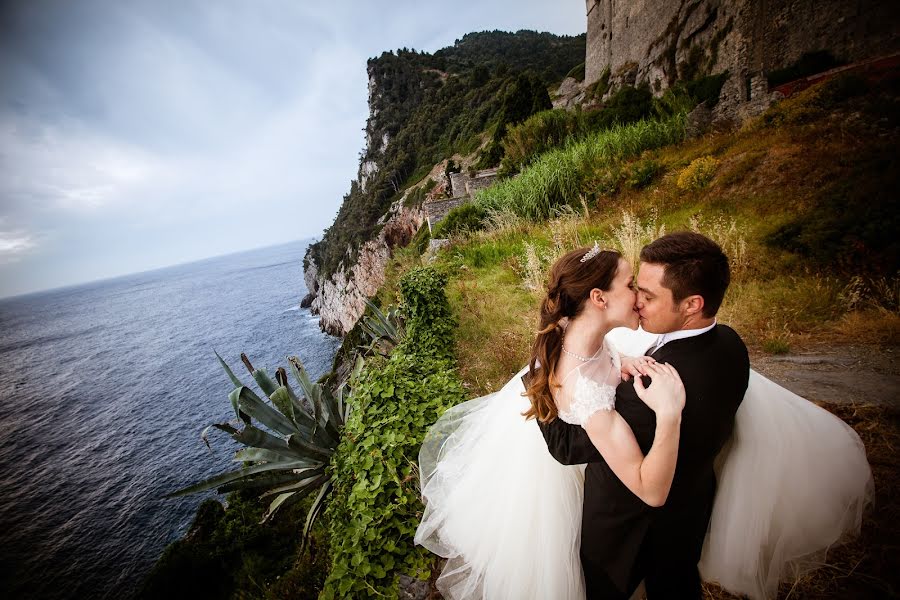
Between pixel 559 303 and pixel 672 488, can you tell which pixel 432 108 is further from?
pixel 672 488

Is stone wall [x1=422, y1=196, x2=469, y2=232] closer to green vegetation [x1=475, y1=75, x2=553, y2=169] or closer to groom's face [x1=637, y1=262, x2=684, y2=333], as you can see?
green vegetation [x1=475, y1=75, x2=553, y2=169]

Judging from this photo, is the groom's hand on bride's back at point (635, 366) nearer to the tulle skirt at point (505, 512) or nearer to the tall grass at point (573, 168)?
the tulle skirt at point (505, 512)

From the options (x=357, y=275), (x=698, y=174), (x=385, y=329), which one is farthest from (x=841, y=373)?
(x=357, y=275)

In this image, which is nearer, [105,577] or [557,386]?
[557,386]

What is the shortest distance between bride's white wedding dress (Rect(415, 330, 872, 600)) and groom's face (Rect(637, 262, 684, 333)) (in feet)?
0.87

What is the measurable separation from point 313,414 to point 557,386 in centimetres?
415

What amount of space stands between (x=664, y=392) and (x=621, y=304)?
44 cm

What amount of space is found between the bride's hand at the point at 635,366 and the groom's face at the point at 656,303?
0.15 meters

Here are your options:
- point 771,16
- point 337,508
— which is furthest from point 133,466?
point 771,16

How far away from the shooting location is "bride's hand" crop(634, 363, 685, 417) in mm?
1242

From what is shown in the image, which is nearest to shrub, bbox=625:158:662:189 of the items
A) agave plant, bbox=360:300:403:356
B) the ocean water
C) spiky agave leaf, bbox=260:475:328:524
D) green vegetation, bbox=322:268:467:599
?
agave plant, bbox=360:300:403:356

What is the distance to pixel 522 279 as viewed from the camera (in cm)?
749

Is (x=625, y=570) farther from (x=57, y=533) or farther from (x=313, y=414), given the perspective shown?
(x=57, y=533)

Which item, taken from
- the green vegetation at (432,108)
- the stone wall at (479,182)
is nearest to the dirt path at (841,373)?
the stone wall at (479,182)
